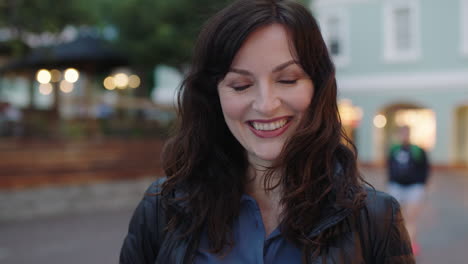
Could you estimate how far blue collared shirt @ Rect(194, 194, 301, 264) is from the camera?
1613 millimetres

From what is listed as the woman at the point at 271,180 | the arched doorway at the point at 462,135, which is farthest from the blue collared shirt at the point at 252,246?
the arched doorway at the point at 462,135

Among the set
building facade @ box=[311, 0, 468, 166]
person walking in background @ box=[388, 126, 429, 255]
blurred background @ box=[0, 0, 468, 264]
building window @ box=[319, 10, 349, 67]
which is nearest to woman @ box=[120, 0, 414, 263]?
blurred background @ box=[0, 0, 468, 264]

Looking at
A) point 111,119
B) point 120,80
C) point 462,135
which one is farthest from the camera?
point 120,80

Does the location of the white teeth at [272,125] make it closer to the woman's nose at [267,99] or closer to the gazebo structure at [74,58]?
the woman's nose at [267,99]

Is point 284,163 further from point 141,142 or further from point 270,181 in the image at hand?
point 141,142

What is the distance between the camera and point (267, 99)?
1.58 metres

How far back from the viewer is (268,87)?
1.59 metres

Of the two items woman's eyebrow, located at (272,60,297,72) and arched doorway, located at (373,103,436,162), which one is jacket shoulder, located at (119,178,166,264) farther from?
arched doorway, located at (373,103,436,162)

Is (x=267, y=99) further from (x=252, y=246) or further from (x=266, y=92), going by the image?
(x=252, y=246)

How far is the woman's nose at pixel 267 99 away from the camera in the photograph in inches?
62.3

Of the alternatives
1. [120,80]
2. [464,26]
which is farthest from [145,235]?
[120,80]

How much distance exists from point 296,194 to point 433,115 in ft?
A: 65.8

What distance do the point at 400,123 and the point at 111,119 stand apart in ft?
41.5

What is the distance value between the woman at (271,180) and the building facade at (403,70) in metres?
17.6
